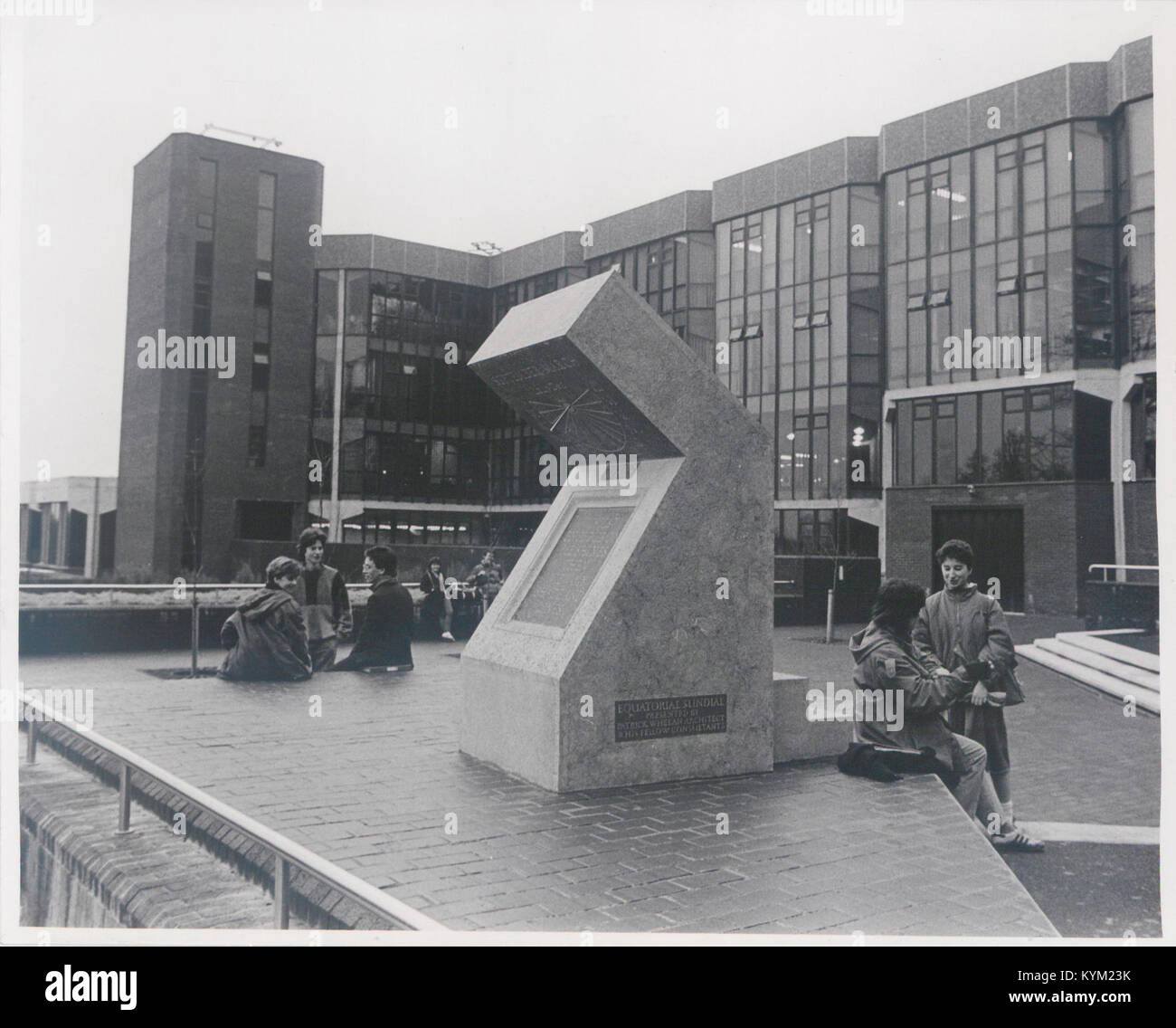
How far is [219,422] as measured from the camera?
3061 centimetres

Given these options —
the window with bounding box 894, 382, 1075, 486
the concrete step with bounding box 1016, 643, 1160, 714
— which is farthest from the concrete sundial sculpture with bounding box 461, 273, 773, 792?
the window with bounding box 894, 382, 1075, 486

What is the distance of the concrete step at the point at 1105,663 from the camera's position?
9609mm

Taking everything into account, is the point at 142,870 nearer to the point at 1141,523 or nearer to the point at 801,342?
the point at 1141,523

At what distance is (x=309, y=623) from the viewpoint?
11.8 m

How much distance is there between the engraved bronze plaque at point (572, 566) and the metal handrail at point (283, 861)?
256 centimetres

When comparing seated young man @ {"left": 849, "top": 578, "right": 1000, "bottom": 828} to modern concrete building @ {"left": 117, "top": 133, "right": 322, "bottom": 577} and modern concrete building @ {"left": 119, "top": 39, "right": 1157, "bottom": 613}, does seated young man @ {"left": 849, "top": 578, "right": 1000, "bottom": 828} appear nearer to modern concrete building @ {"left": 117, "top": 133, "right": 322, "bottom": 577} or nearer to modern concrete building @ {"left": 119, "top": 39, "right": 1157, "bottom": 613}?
modern concrete building @ {"left": 119, "top": 39, "right": 1157, "bottom": 613}

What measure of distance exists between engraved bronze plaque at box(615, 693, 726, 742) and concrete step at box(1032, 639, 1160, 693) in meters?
5.30

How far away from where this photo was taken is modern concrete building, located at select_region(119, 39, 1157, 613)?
21.2 meters

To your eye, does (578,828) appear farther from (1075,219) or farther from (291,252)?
(291,252)

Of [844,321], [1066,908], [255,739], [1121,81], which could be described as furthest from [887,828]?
[844,321]

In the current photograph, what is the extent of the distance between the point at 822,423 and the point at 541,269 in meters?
10.0

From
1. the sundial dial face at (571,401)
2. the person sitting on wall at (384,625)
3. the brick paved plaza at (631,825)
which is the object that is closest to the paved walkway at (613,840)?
the brick paved plaza at (631,825)

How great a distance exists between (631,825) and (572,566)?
2081mm

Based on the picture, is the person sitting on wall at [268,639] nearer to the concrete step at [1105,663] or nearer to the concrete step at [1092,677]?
the concrete step at [1092,677]
